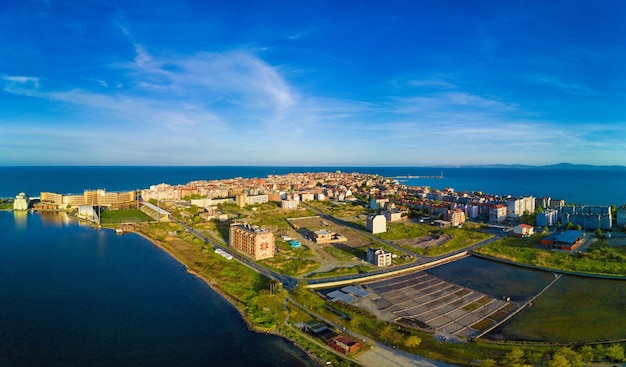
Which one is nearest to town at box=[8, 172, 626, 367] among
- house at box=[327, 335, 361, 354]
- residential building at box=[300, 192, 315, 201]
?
house at box=[327, 335, 361, 354]

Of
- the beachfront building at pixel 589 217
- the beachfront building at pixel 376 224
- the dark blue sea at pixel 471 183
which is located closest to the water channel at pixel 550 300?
the beachfront building at pixel 376 224

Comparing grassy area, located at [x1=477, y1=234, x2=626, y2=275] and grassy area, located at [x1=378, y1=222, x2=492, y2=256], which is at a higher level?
grassy area, located at [x1=378, y1=222, x2=492, y2=256]

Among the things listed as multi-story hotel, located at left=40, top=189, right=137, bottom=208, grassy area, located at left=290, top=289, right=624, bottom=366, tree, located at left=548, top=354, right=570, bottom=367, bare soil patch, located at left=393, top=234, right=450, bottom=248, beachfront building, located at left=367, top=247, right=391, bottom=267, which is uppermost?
multi-story hotel, located at left=40, top=189, right=137, bottom=208

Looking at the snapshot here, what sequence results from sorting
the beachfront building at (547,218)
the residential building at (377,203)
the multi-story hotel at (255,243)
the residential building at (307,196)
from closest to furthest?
the multi-story hotel at (255,243) < the beachfront building at (547,218) < the residential building at (377,203) < the residential building at (307,196)

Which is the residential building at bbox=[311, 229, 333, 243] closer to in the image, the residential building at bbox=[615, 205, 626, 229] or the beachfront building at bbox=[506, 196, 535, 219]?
the beachfront building at bbox=[506, 196, 535, 219]

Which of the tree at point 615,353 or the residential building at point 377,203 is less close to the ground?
the residential building at point 377,203

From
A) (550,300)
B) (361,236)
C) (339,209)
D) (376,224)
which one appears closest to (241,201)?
(339,209)

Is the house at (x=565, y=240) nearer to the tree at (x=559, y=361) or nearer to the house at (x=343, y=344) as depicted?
the tree at (x=559, y=361)
